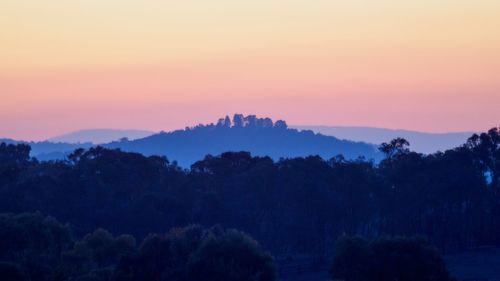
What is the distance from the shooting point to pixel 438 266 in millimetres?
41719

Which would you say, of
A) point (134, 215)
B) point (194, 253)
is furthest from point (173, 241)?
point (134, 215)

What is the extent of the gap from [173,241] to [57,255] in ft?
33.8

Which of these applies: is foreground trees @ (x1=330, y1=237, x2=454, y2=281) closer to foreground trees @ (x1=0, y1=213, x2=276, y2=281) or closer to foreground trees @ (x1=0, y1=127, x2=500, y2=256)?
foreground trees @ (x1=0, y1=213, x2=276, y2=281)

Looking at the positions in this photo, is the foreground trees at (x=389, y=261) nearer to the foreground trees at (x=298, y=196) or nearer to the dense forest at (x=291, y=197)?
the dense forest at (x=291, y=197)

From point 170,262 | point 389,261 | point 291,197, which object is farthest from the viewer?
point 291,197

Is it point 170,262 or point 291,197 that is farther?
point 291,197

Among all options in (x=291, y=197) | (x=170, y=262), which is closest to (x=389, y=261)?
(x=170, y=262)

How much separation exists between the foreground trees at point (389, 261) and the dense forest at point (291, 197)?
1039 inches

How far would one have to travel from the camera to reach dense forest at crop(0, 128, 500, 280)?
234 feet

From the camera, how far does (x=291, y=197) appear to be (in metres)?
76.3

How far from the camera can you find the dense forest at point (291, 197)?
71438 mm

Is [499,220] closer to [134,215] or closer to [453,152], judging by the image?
[453,152]

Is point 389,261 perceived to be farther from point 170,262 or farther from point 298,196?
point 298,196

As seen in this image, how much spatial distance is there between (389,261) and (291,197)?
113 ft
